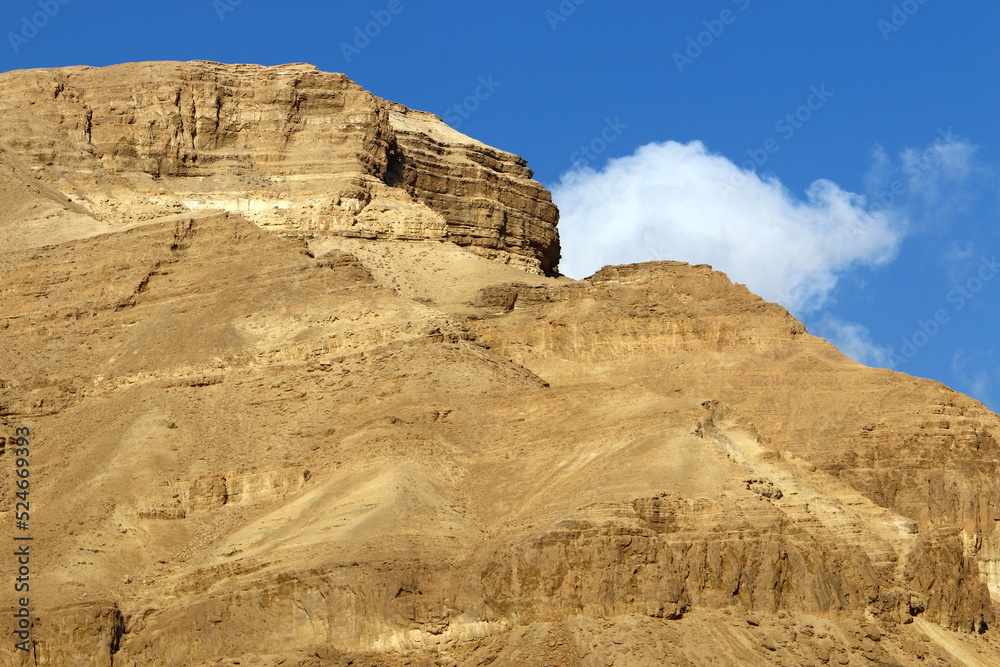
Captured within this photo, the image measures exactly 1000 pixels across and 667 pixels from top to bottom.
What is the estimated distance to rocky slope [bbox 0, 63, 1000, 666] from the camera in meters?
59.4

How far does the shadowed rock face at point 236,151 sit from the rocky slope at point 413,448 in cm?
23

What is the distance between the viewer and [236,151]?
102 metres

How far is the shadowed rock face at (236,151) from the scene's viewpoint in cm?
9838

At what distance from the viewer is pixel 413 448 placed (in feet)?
227

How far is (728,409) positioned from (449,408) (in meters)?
9.19

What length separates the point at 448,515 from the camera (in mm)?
64688

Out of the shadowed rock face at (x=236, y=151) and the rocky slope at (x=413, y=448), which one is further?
the shadowed rock face at (x=236, y=151)

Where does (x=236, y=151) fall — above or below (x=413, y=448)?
above

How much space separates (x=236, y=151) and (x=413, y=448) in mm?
35741

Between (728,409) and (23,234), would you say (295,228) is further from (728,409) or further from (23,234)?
(728,409)

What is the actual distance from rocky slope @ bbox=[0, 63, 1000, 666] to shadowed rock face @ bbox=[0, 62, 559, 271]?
0.77 ft

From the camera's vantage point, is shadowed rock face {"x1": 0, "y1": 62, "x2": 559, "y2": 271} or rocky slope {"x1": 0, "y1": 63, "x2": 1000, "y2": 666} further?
shadowed rock face {"x1": 0, "y1": 62, "x2": 559, "y2": 271}

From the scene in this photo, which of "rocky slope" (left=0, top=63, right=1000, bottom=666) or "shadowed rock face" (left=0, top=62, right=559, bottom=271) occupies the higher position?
"shadowed rock face" (left=0, top=62, right=559, bottom=271)

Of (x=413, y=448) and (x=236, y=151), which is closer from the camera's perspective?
(x=413, y=448)
